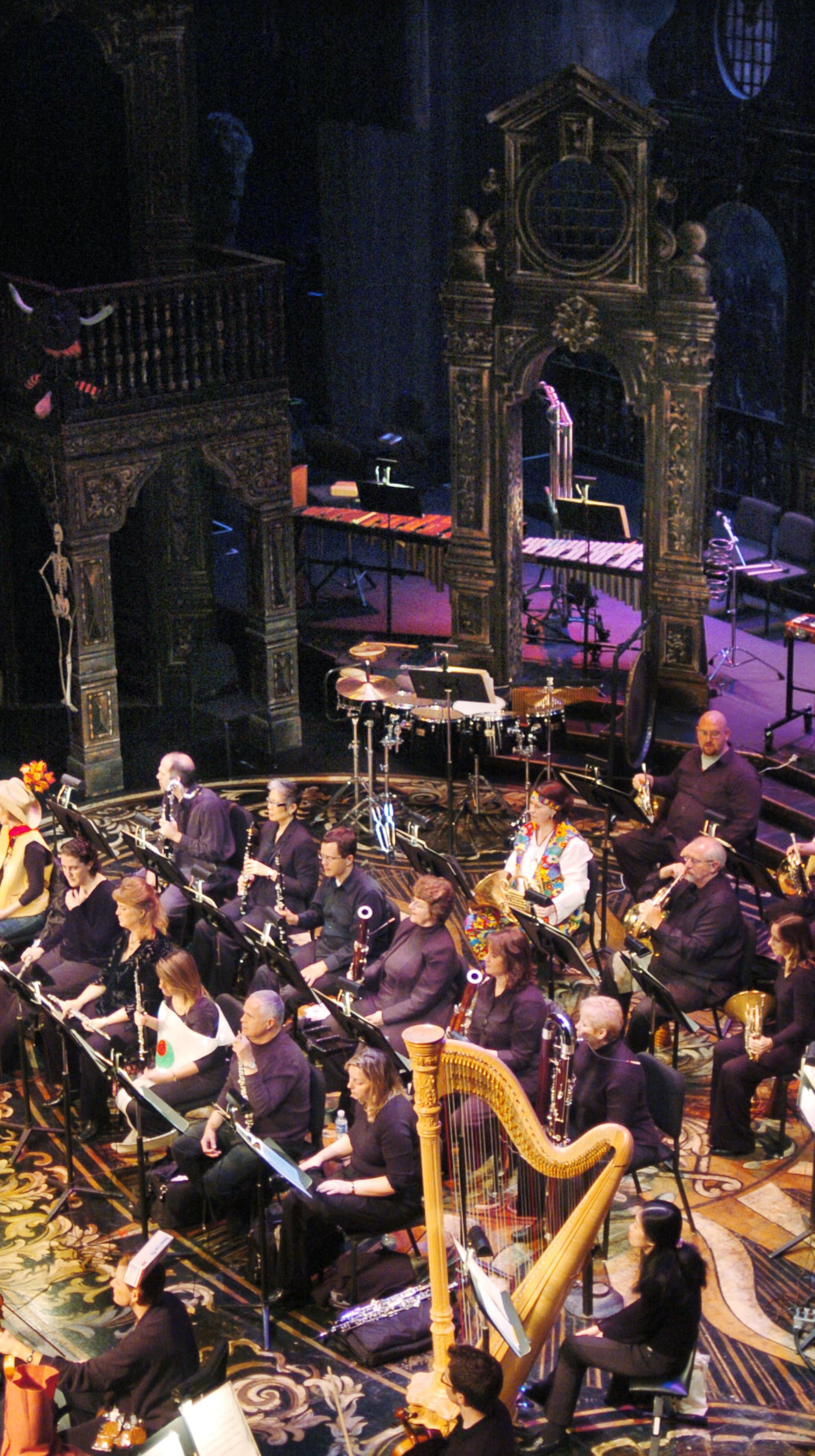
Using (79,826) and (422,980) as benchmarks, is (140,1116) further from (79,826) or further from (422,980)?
(79,826)

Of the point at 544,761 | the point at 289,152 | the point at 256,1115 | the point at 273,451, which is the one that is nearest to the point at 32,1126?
the point at 256,1115

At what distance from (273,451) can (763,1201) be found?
761 cm

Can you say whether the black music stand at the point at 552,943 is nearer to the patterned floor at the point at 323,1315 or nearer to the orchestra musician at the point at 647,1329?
the patterned floor at the point at 323,1315

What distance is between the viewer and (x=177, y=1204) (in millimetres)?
Result: 9438

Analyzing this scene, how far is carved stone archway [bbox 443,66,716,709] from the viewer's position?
547 inches

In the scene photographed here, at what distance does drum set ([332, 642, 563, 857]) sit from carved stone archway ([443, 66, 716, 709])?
0.77 meters

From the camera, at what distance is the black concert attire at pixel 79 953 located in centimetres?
1086

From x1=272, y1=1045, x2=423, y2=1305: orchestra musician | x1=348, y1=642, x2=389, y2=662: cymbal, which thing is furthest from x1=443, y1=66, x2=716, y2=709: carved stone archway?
x1=272, y1=1045, x2=423, y2=1305: orchestra musician

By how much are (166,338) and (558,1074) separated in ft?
24.8

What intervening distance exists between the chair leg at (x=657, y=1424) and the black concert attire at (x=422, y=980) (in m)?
2.49

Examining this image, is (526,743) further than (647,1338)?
Yes

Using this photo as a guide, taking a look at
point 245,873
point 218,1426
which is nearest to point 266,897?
point 245,873

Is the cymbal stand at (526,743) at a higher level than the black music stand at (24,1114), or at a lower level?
higher

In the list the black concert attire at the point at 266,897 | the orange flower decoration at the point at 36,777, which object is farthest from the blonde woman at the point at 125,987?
the orange flower decoration at the point at 36,777
